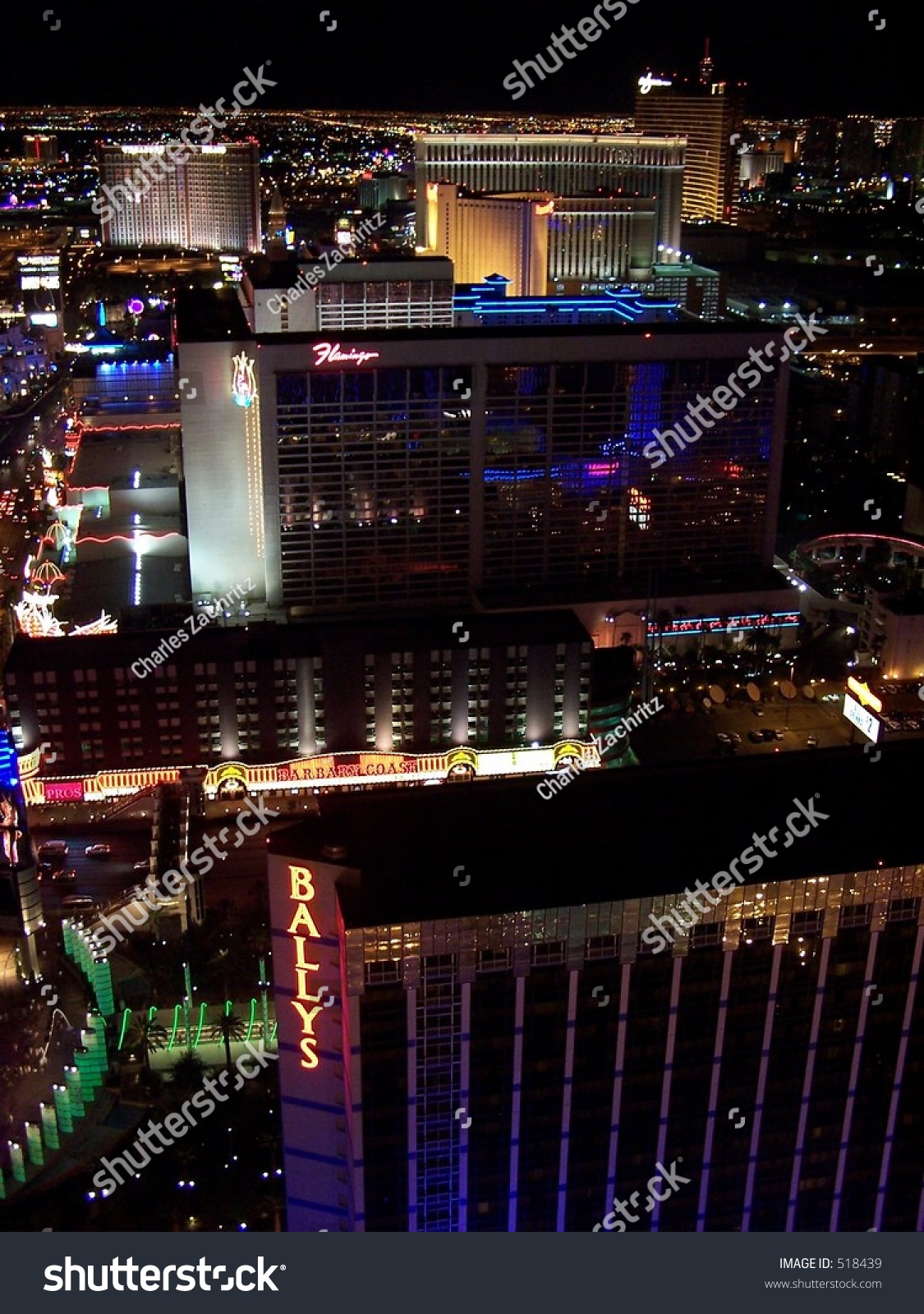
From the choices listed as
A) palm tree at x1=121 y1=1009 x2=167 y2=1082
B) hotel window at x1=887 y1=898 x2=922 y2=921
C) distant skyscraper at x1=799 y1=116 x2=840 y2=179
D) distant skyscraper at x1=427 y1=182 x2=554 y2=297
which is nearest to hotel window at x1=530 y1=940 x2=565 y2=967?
hotel window at x1=887 y1=898 x2=922 y2=921

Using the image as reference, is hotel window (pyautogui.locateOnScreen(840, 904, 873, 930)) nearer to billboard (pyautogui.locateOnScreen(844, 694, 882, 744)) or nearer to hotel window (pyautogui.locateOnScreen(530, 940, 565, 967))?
hotel window (pyautogui.locateOnScreen(530, 940, 565, 967))

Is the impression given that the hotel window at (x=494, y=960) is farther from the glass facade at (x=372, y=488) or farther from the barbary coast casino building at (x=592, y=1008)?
the glass facade at (x=372, y=488)

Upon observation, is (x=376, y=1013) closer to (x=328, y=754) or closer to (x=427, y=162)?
(x=328, y=754)

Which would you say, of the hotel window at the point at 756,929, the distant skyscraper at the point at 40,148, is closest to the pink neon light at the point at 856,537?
the hotel window at the point at 756,929

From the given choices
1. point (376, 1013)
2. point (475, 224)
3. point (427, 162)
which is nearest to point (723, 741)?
point (376, 1013)

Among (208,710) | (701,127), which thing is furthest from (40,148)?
(208,710)

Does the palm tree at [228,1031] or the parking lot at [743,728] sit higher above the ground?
the parking lot at [743,728]

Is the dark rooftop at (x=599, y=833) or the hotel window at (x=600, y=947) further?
the hotel window at (x=600, y=947)
